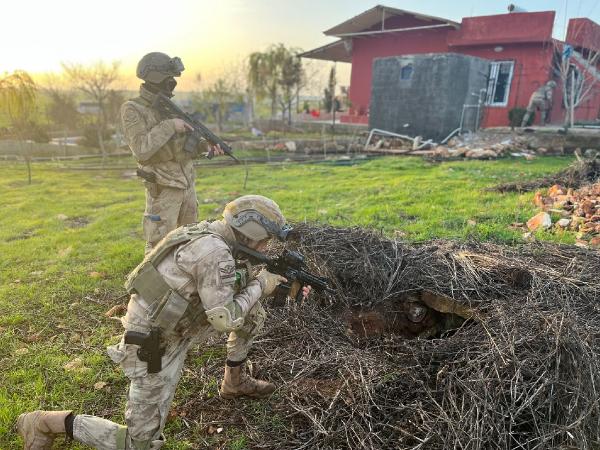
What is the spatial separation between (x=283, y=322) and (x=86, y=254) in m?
3.71

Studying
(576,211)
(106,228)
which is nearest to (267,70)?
(106,228)

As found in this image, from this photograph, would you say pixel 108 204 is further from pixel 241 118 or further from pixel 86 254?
pixel 241 118

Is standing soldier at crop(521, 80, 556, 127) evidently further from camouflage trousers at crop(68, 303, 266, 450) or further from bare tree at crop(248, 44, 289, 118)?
camouflage trousers at crop(68, 303, 266, 450)

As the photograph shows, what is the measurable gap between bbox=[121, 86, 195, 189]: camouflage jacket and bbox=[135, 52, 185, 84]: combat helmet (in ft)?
0.50

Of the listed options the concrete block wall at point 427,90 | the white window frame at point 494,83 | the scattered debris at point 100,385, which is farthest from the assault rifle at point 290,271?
the white window frame at point 494,83

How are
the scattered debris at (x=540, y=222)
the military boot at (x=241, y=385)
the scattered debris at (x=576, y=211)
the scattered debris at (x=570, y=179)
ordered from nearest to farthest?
the military boot at (x=241, y=385), the scattered debris at (x=576, y=211), the scattered debris at (x=540, y=222), the scattered debris at (x=570, y=179)

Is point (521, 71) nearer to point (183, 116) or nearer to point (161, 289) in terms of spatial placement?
point (183, 116)

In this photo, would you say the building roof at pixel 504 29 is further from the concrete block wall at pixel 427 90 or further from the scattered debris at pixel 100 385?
the scattered debris at pixel 100 385

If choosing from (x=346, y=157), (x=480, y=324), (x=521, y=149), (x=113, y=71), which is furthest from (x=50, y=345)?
(x=113, y=71)

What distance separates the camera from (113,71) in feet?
69.6

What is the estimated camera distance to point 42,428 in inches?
97.2

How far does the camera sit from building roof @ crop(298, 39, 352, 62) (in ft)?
80.7

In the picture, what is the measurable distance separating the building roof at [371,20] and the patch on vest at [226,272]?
20.4m

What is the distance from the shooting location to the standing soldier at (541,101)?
1689 cm
